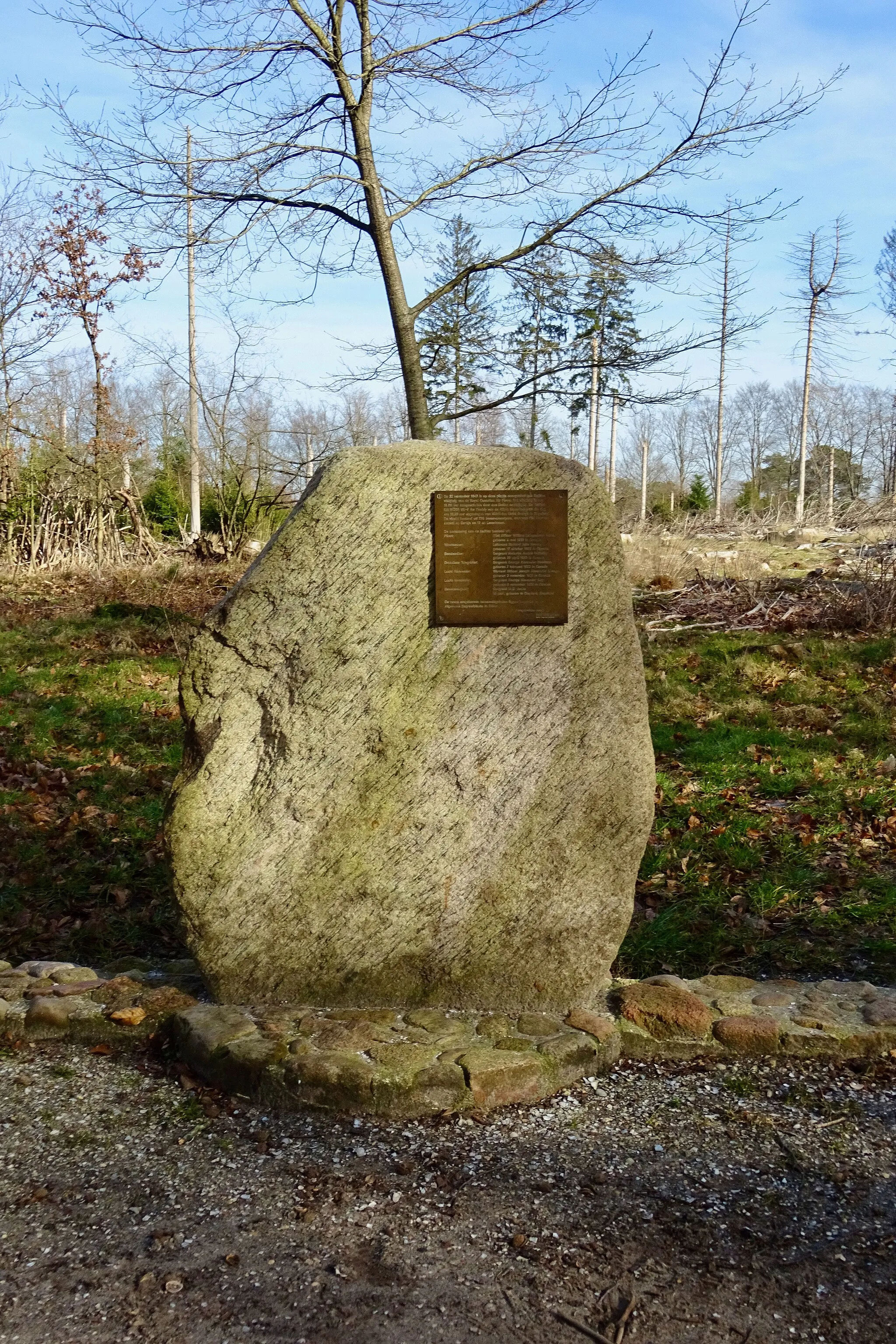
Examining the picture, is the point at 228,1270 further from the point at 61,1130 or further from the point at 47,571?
the point at 47,571

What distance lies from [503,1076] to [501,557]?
5.74ft

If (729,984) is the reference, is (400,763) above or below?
above

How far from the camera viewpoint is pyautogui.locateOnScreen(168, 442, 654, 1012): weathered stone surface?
11.6ft

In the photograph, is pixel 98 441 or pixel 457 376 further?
pixel 98 441

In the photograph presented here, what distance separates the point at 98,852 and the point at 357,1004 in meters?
2.52

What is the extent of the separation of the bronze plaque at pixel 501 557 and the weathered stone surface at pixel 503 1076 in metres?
1.48

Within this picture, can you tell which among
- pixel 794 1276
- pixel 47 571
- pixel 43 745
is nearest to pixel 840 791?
pixel 794 1276

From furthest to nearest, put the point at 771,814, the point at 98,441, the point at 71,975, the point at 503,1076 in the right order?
1. the point at 98,441
2. the point at 771,814
3. the point at 71,975
4. the point at 503,1076

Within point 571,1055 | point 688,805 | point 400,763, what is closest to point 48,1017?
point 400,763

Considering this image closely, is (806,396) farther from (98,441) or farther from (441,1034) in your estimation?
(441,1034)

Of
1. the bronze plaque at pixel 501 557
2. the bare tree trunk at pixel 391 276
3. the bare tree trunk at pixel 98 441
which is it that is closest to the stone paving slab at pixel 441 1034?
the bronze plaque at pixel 501 557

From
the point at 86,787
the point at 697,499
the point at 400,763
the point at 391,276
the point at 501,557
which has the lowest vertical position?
the point at 86,787

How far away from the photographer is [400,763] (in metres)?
3.54

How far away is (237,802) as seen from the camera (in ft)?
11.5
